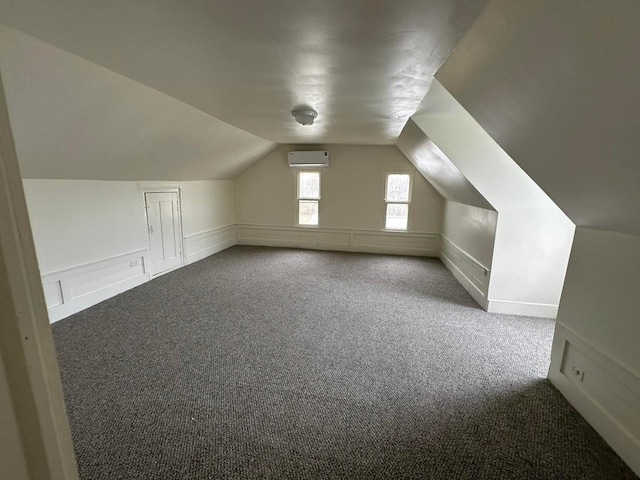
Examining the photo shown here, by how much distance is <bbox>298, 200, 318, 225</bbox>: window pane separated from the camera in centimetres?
629

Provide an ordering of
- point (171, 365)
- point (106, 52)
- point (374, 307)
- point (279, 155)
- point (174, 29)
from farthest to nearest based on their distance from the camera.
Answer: point (279, 155), point (374, 307), point (171, 365), point (106, 52), point (174, 29)

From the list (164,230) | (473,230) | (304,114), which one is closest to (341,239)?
(473,230)

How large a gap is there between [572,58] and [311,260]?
4.72 metres

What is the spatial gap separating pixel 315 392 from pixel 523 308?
2674 mm

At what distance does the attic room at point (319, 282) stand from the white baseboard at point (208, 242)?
966 millimetres

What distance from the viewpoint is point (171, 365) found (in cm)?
234

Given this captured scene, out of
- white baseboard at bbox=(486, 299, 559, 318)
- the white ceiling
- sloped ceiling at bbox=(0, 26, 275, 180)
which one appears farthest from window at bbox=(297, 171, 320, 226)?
white baseboard at bbox=(486, 299, 559, 318)

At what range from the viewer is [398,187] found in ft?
19.2

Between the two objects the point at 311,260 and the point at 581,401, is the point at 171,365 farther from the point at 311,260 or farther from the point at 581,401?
the point at 311,260

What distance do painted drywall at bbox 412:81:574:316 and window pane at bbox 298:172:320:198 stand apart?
319 centimetres

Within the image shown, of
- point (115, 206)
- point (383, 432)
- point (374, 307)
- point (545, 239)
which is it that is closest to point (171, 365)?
point (383, 432)

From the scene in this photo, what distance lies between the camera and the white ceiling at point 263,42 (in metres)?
1.28

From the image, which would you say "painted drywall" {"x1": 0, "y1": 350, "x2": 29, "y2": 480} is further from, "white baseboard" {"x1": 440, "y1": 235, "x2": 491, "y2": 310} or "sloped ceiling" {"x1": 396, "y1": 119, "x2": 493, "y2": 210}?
"white baseboard" {"x1": 440, "y1": 235, "x2": 491, "y2": 310}

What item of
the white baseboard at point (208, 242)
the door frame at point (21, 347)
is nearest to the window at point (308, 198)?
the white baseboard at point (208, 242)
